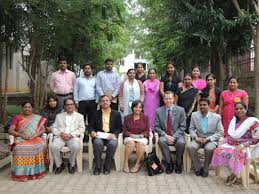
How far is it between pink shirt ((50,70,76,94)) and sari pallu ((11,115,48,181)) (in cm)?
162

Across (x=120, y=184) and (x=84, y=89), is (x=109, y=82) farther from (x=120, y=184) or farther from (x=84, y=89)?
(x=120, y=184)

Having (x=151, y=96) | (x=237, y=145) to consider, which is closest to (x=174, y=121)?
(x=151, y=96)

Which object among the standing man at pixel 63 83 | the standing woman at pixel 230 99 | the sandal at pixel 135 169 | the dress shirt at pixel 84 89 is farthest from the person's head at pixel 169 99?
the standing man at pixel 63 83

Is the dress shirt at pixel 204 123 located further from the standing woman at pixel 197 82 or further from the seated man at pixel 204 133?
the standing woman at pixel 197 82

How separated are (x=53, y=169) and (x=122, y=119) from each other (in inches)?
69.6

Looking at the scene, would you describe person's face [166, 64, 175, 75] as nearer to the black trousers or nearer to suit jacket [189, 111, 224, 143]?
suit jacket [189, 111, 224, 143]

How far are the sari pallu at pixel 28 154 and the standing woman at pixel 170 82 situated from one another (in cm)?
270

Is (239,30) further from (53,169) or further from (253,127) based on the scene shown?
(53,169)

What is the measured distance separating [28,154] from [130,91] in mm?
2536

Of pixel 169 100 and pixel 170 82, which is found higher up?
pixel 170 82

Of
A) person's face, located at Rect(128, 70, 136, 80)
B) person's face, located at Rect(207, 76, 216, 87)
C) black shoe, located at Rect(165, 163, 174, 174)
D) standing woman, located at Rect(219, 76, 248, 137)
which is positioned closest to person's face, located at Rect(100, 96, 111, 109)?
person's face, located at Rect(128, 70, 136, 80)

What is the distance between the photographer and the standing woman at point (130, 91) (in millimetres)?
8680

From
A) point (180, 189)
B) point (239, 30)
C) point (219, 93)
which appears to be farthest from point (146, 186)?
point (239, 30)

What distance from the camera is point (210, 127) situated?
300 inches
